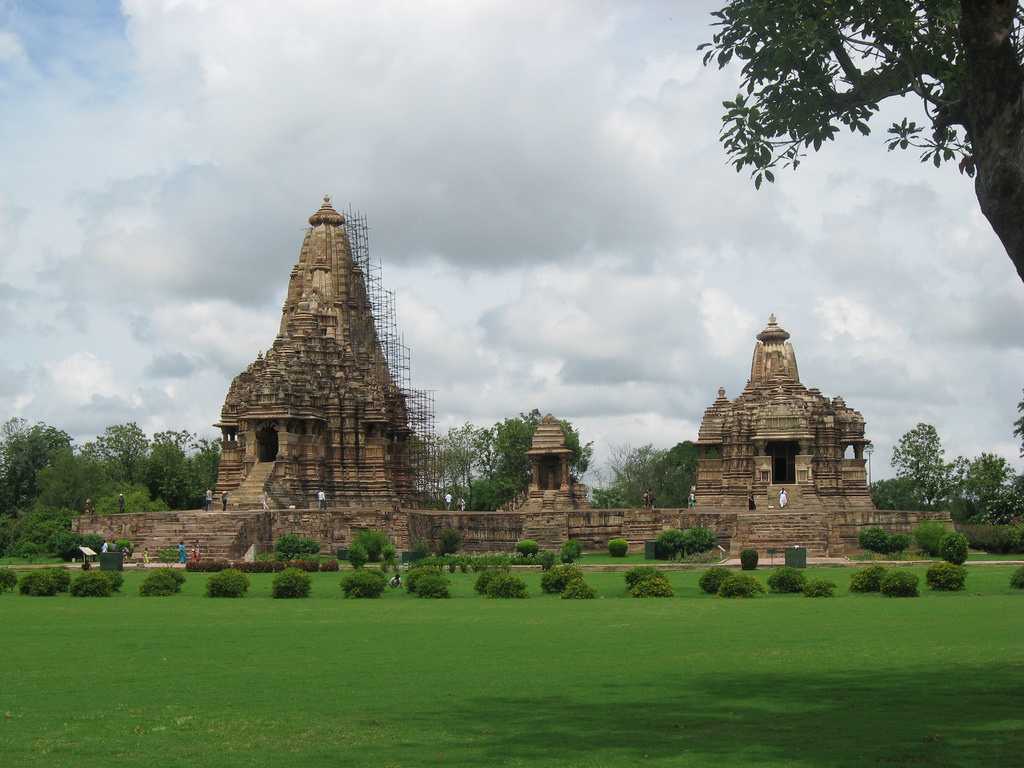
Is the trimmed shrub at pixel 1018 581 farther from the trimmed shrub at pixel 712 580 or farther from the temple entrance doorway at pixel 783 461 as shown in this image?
the temple entrance doorway at pixel 783 461

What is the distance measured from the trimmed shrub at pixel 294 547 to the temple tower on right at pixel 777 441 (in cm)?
1911

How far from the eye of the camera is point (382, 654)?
16.2 meters

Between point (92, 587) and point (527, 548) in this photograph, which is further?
point (527, 548)

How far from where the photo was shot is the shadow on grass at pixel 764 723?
377 inches

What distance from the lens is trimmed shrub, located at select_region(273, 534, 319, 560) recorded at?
39.9 m

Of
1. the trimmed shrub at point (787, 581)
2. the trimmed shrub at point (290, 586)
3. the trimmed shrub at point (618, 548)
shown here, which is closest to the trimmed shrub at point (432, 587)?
the trimmed shrub at point (290, 586)

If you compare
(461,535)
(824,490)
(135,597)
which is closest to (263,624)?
(135,597)

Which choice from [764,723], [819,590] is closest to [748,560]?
[819,590]

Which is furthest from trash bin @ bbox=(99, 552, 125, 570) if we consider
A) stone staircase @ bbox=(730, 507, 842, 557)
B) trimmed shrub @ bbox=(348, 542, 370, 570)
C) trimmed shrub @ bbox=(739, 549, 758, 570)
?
stone staircase @ bbox=(730, 507, 842, 557)

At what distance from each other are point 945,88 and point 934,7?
3.03 feet

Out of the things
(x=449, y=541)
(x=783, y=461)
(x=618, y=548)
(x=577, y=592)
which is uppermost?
(x=783, y=461)

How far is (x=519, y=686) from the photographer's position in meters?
13.4

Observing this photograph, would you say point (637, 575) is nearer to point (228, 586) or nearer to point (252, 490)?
point (228, 586)

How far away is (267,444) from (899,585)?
105 feet
